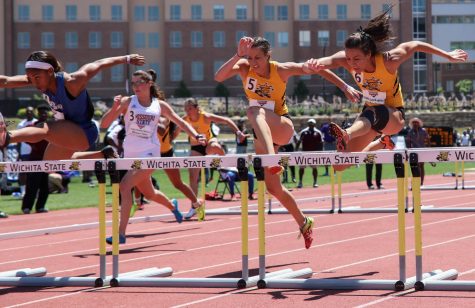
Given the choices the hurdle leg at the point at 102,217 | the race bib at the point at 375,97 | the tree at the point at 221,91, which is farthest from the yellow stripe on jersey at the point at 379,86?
the tree at the point at 221,91

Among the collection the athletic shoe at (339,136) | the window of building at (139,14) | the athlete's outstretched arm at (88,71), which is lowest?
the athletic shoe at (339,136)

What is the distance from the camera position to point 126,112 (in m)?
12.6

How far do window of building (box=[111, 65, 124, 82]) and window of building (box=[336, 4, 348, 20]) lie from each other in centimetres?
2118

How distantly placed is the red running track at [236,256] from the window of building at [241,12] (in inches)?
3086

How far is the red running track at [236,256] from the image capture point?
313 inches

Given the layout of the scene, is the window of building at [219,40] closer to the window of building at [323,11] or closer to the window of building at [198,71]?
the window of building at [198,71]

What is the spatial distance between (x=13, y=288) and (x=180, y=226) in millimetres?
6465

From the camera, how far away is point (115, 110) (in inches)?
477

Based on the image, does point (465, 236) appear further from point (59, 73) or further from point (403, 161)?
point (59, 73)

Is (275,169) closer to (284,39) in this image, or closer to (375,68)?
(375,68)

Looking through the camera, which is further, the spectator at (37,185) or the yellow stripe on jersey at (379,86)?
the spectator at (37,185)

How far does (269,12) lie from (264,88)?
86.4 m

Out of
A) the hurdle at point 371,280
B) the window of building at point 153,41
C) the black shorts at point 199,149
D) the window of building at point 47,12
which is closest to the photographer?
the hurdle at point 371,280

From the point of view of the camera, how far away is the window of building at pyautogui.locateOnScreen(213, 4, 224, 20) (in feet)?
314
